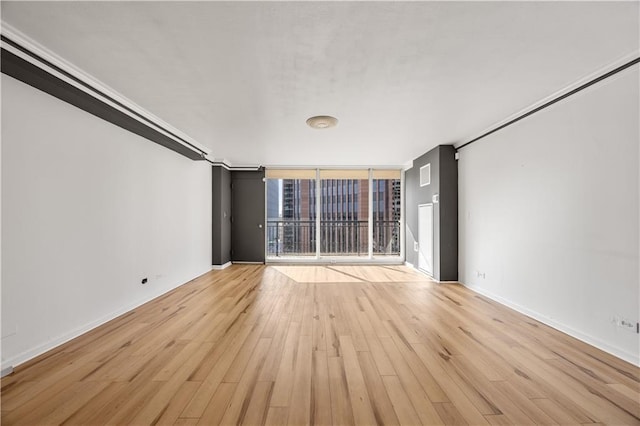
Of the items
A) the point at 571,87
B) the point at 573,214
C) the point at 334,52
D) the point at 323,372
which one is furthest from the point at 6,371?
the point at 571,87

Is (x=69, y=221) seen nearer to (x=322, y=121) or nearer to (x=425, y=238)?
(x=322, y=121)

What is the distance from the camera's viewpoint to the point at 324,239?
25.4ft

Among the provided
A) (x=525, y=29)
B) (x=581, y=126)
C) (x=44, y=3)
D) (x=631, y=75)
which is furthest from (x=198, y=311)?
(x=631, y=75)

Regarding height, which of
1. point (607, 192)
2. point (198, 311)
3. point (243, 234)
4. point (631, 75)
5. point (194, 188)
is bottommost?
point (198, 311)

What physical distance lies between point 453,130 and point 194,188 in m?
4.78

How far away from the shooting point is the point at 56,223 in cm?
248

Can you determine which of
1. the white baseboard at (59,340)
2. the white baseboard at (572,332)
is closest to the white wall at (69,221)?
the white baseboard at (59,340)

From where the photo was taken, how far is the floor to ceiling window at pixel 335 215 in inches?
291

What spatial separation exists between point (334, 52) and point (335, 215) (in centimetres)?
583

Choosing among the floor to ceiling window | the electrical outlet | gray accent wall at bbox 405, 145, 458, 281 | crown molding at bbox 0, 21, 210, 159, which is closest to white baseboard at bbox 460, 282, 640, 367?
the electrical outlet

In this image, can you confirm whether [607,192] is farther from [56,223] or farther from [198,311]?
[56,223]

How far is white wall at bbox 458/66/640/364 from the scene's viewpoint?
7.57ft

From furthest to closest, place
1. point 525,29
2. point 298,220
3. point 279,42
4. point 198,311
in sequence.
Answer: point 298,220
point 198,311
point 279,42
point 525,29

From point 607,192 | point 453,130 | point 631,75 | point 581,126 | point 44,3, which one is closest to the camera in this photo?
point 44,3
